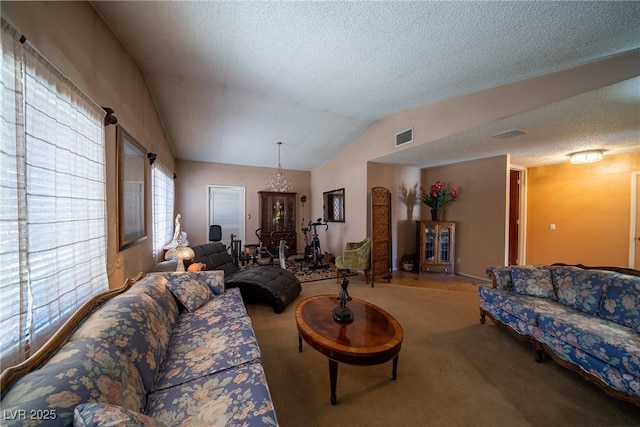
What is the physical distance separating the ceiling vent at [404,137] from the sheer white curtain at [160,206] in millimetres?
3778

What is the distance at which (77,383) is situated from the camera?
0.77 metres

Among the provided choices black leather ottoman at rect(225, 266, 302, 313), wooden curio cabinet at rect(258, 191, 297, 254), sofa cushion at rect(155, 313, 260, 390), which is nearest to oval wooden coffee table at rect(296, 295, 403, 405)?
sofa cushion at rect(155, 313, 260, 390)

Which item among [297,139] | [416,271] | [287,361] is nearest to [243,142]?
[297,139]

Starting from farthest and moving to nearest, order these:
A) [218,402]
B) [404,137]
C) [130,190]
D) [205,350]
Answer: [404,137], [130,190], [205,350], [218,402]

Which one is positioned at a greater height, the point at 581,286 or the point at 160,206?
the point at 160,206

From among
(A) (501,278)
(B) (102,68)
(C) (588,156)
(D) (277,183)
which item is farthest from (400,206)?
(B) (102,68)

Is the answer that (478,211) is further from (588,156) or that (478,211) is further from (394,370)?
(394,370)

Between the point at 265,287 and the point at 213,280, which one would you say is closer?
the point at 213,280

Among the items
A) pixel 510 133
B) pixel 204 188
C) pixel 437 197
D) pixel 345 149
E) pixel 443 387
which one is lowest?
pixel 443 387

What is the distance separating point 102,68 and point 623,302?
4.59m

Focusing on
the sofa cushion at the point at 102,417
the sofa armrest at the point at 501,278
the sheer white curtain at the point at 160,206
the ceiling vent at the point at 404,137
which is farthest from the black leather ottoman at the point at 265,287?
the ceiling vent at the point at 404,137

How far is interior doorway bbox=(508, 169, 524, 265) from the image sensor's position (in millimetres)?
4438

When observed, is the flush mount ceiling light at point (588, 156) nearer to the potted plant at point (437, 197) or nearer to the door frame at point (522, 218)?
the door frame at point (522, 218)

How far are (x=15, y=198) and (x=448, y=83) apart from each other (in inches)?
140
